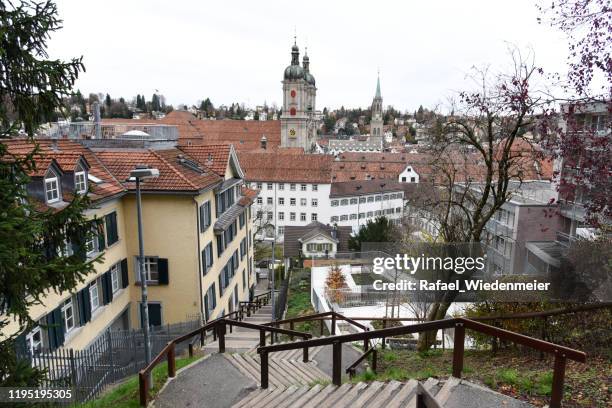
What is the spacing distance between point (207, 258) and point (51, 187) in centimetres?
734

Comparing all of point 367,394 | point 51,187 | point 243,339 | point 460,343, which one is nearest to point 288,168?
point 243,339

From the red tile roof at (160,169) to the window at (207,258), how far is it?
2.89 m

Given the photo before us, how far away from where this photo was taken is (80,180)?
45.8ft

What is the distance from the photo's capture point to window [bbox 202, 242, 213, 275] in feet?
57.8

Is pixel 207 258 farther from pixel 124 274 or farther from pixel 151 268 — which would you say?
pixel 124 274

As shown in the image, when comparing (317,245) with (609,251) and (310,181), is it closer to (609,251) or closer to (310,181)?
(310,181)

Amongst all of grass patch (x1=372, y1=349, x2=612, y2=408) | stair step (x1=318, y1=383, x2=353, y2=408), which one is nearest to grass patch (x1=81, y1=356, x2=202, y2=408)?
stair step (x1=318, y1=383, x2=353, y2=408)

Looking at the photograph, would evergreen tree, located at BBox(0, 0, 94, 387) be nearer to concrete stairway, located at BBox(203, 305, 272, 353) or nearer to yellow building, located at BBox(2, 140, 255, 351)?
concrete stairway, located at BBox(203, 305, 272, 353)

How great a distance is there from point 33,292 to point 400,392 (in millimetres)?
5573

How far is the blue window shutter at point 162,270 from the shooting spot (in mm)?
16989

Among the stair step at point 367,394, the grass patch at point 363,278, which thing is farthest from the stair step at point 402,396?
the grass patch at point 363,278

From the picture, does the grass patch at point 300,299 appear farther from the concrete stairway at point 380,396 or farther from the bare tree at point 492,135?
the concrete stairway at point 380,396

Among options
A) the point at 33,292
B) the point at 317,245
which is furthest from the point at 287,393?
the point at 317,245

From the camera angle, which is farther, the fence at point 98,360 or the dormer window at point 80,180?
the dormer window at point 80,180
